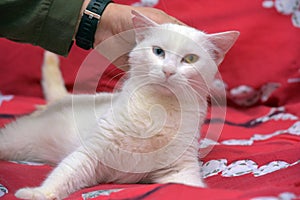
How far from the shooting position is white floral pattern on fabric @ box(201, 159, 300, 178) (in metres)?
1.05

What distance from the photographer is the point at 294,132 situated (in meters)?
1.50

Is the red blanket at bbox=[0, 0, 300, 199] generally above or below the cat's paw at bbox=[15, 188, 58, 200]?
below

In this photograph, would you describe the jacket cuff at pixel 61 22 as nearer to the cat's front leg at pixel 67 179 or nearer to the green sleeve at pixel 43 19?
the green sleeve at pixel 43 19

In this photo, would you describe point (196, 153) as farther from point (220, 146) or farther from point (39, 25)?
point (39, 25)

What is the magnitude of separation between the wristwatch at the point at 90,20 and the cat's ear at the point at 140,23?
0.13 metres

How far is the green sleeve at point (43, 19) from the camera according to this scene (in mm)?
1188

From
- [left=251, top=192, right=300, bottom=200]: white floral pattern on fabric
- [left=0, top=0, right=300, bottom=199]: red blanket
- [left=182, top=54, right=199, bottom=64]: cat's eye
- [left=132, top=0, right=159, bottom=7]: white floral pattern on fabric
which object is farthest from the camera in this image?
[left=132, top=0, right=159, bottom=7]: white floral pattern on fabric

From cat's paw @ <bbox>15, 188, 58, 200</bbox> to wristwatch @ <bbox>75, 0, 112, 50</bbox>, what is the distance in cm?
42

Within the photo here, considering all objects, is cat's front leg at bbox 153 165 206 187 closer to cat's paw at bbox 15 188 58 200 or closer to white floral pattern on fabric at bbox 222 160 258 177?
white floral pattern on fabric at bbox 222 160 258 177

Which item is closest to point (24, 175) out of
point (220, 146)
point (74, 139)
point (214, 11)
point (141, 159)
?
point (74, 139)

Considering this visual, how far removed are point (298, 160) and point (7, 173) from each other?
25.2 inches

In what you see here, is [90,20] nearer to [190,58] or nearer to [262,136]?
[190,58]

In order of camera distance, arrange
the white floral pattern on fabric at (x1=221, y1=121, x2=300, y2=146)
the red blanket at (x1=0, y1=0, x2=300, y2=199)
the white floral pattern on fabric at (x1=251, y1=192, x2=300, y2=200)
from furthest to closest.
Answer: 1. the red blanket at (x1=0, y1=0, x2=300, y2=199)
2. the white floral pattern on fabric at (x1=221, y1=121, x2=300, y2=146)
3. the white floral pattern on fabric at (x1=251, y1=192, x2=300, y2=200)

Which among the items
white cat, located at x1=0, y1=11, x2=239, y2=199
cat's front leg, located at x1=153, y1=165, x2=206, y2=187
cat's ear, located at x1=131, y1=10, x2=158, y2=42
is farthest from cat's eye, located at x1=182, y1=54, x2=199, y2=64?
cat's front leg, located at x1=153, y1=165, x2=206, y2=187
